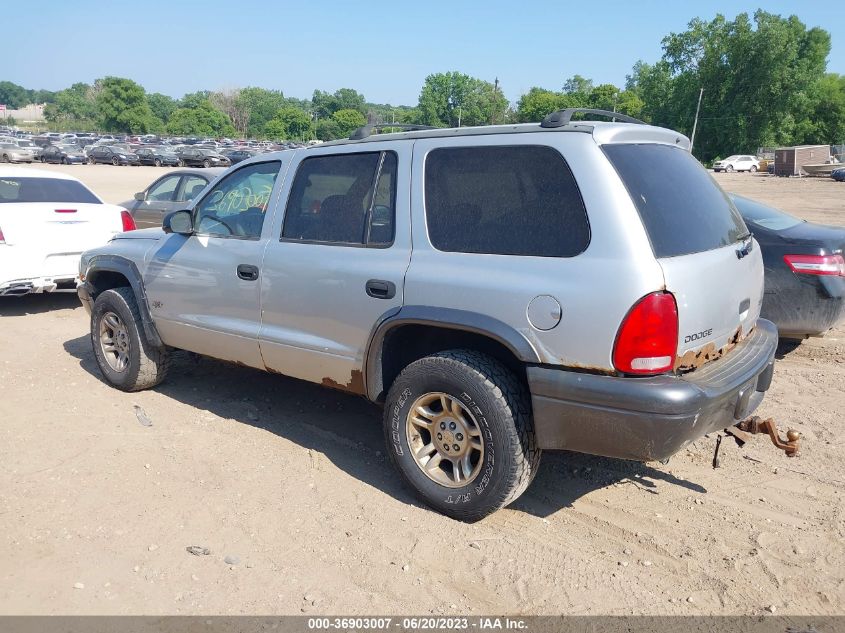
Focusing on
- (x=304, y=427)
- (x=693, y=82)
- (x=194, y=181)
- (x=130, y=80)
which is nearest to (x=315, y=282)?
(x=304, y=427)

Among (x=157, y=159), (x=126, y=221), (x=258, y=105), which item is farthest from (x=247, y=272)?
(x=258, y=105)

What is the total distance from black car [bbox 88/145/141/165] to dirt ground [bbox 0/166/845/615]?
51177 millimetres

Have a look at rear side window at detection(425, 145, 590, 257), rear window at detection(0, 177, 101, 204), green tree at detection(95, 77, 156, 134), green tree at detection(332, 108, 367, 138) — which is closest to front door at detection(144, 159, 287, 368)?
rear side window at detection(425, 145, 590, 257)

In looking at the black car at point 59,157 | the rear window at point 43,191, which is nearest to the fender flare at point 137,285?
the rear window at point 43,191

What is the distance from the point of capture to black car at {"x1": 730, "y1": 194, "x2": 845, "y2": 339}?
5805 mm

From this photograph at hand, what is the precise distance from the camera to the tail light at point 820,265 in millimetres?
5809

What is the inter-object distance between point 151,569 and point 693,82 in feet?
271

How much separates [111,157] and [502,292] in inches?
2176

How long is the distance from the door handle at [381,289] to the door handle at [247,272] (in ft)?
3.16

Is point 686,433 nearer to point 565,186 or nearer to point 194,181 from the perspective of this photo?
point 565,186

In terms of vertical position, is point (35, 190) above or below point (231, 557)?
above

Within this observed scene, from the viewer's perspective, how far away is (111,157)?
171 feet

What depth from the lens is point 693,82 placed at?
75438 mm

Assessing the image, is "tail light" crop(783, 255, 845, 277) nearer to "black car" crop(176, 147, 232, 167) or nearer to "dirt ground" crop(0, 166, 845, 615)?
"dirt ground" crop(0, 166, 845, 615)
